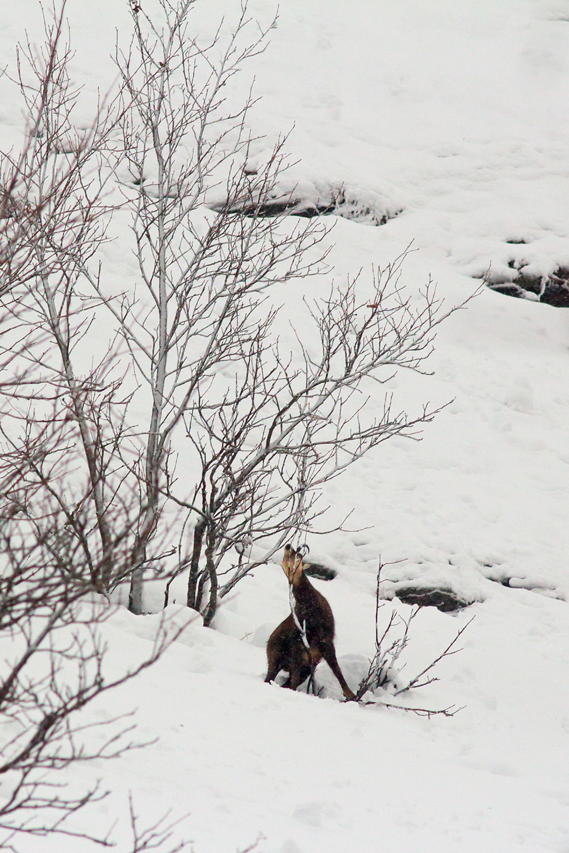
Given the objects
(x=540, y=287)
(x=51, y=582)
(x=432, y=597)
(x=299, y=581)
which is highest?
(x=540, y=287)

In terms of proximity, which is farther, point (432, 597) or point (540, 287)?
point (540, 287)

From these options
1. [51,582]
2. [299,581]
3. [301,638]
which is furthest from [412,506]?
[51,582]

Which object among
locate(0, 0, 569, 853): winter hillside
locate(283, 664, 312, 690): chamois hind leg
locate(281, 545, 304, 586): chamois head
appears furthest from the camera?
locate(281, 545, 304, 586): chamois head

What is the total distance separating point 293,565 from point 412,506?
4496 mm

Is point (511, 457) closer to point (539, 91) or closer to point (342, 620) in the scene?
point (342, 620)

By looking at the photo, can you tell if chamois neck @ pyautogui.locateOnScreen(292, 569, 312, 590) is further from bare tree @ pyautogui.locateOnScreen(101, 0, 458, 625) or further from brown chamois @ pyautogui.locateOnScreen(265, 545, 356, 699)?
bare tree @ pyautogui.locateOnScreen(101, 0, 458, 625)

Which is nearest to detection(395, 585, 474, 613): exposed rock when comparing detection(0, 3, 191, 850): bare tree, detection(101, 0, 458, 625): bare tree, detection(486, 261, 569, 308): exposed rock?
detection(101, 0, 458, 625): bare tree

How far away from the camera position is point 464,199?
16703 mm

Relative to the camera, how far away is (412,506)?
951cm

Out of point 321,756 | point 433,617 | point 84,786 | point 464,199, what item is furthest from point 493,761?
point 464,199

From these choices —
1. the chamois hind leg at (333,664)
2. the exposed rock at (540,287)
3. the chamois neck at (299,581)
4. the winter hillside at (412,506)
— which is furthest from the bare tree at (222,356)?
the exposed rock at (540,287)

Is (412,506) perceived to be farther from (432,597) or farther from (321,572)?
(321,572)

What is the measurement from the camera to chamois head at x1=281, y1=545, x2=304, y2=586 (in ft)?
17.3

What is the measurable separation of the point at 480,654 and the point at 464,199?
40.7ft
